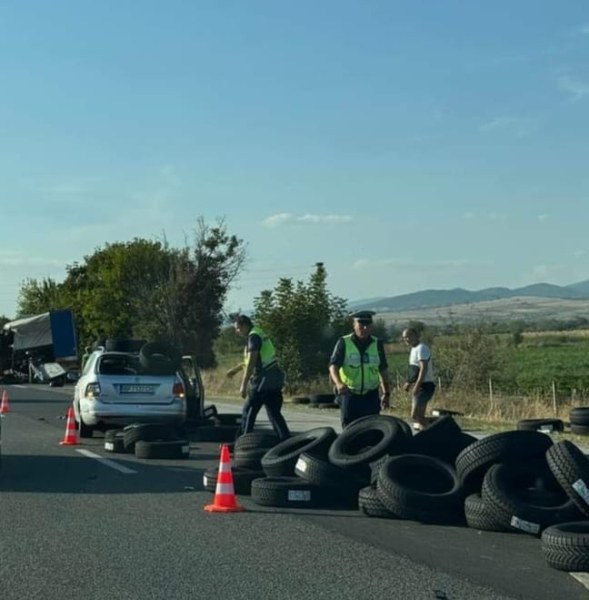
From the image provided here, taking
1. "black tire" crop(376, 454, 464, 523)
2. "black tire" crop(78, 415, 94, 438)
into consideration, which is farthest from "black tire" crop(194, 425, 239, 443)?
"black tire" crop(376, 454, 464, 523)

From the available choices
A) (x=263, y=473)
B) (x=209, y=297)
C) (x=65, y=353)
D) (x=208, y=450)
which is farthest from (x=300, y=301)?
(x=263, y=473)

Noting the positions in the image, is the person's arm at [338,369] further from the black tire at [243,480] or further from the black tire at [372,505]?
the black tire at [372,505]

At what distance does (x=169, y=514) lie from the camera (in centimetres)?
1031

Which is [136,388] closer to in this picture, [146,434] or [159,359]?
[159,359]

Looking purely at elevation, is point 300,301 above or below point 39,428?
above

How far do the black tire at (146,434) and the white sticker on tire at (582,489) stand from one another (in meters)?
8.39

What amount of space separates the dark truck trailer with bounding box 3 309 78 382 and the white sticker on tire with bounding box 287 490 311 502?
39.6 meters

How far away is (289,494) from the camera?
1065 centimetres

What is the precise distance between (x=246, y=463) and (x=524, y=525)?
13.4ft

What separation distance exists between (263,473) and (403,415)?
1320 centimetres

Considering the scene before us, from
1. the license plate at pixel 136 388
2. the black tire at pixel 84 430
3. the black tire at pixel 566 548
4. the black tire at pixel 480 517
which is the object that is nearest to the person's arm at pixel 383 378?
the black tire at pixel 480 517

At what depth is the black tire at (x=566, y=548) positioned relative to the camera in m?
7.78

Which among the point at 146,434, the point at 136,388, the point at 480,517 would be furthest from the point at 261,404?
the point at 480,517

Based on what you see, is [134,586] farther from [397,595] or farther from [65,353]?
[65,353]
